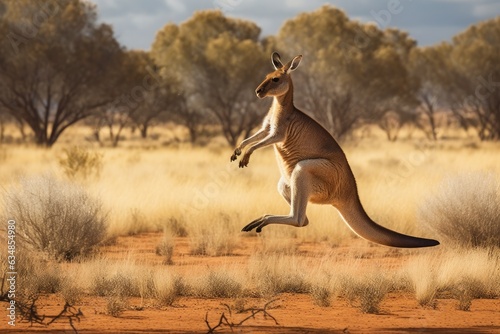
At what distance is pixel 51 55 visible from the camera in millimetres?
35906

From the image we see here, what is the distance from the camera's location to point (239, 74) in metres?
40.9

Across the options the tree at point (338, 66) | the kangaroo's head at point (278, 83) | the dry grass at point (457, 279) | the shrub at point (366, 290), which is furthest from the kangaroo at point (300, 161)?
the tree at point (338, 66)

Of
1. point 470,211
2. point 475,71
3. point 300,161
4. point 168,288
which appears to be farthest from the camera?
point 475,71

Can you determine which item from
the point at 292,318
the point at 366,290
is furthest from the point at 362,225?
the point at 366,290

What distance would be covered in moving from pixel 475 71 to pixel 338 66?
42.7 feet

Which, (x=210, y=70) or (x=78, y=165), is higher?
(x=210, y=70)

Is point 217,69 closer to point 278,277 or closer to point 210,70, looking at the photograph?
point 210,70

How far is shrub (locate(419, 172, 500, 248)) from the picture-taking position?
41.2 feet

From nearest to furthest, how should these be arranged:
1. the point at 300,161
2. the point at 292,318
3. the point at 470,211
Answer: the point at 300,161, the point at 292,318, the point at 470,211

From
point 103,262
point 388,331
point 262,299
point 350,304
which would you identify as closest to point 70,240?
point 103,262

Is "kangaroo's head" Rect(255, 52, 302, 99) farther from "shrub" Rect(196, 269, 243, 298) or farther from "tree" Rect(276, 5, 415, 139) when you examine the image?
"tree" Rect(276, 5, 415, 139)

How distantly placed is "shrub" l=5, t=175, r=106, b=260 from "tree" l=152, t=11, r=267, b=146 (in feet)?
90.5

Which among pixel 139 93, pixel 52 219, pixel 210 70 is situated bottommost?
pixel 52 219

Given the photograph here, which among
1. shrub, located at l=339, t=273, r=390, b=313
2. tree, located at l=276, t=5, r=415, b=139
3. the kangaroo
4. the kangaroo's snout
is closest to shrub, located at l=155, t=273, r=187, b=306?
shrub, located at l=339, t=273, r=390, b=313
